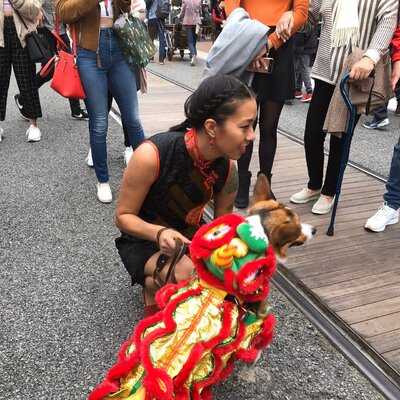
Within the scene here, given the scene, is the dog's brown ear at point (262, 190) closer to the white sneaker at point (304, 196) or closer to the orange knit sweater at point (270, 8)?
the orange knit sweater at point (270, 8)

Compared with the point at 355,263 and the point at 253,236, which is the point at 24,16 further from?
the point at 253,236

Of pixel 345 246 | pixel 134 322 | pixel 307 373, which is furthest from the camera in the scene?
pixel 345 246

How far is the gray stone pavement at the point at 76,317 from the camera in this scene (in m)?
2.05

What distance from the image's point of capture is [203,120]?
6.50 feet

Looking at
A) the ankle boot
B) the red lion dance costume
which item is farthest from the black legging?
the red lion dance costume

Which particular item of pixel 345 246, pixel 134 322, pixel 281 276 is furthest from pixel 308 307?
pixel 134 322

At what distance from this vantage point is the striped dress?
2871mm

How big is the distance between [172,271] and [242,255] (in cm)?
55

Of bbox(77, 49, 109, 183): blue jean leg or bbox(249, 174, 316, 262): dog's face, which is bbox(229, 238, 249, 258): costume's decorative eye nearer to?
bbox(249, 174, 316, 262): dog's face

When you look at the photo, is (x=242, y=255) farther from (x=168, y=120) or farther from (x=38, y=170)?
(x=168, y=120)

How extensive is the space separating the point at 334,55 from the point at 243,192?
1.19 meters

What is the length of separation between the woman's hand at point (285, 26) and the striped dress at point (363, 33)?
264 millimetres

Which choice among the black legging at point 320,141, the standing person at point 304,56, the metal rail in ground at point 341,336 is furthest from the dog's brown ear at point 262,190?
the standing person at point 304,56

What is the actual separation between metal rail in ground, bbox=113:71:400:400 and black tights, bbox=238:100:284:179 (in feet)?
3.15
